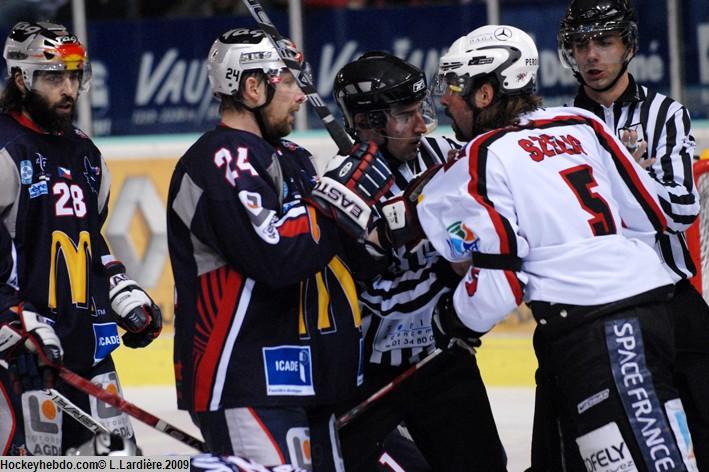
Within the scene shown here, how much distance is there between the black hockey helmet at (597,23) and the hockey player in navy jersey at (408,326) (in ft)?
1.61

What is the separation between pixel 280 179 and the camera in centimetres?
323

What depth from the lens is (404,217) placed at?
332cm

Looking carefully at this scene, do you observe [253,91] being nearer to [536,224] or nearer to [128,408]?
[536,224]

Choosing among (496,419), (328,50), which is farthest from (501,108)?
(328,50)

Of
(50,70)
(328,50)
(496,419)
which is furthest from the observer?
(328,50)

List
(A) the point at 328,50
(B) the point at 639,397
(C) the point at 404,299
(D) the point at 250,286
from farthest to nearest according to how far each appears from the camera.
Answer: (A) the point at 328,50, (C) the point at 404,299, (D) the point at 250,286, (B) the point at 639,397

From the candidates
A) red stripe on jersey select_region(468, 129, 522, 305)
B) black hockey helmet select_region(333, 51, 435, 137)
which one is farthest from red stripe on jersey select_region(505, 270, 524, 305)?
black hockey helmet select_region(333, 51, 435, 137)

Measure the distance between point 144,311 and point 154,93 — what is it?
3.84 metres

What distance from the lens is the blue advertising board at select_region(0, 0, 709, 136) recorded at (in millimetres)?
6668

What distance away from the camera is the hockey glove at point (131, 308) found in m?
3.91

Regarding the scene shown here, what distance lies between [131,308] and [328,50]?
11.8 feet

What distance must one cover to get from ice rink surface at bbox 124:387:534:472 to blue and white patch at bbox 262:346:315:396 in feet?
5.75

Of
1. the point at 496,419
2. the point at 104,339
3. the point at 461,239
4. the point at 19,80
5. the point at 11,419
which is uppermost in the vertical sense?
the point at 19,80

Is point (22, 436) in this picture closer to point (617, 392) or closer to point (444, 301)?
point (444, 301)
